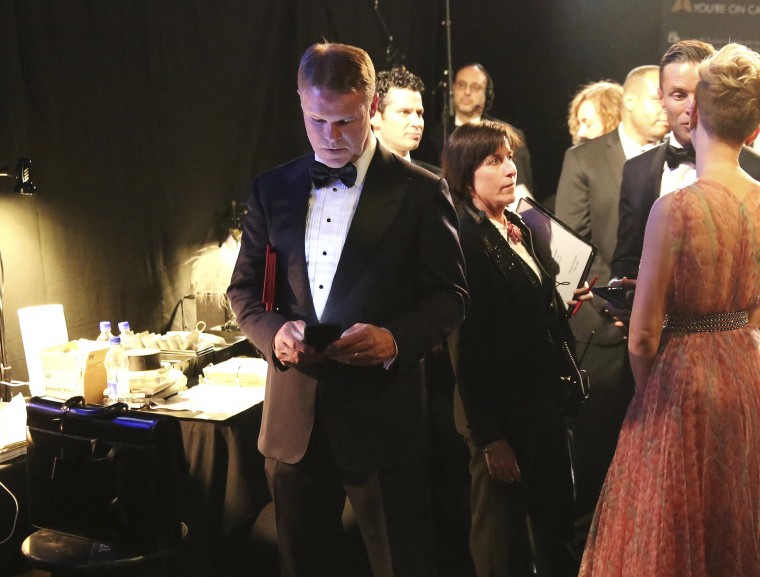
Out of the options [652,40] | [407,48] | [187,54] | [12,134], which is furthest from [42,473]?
[652,40]

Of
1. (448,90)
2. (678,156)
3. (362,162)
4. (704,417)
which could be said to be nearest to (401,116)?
(678,156)

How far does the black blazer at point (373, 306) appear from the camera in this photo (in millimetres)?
1834

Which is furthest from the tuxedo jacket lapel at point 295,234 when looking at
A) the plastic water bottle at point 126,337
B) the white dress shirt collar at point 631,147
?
the white dress shirt collar at point 631,147

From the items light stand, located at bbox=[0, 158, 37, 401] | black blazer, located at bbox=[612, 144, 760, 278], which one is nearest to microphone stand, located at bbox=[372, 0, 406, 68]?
black blazer, located at bbox=[612, 144, 760, 278]

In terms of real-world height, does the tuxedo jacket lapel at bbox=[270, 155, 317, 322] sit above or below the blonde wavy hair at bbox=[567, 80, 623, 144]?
below

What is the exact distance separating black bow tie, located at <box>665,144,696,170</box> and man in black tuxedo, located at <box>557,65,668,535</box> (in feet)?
2.44

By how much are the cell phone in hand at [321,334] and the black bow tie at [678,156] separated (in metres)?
2.06

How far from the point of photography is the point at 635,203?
3393 mm

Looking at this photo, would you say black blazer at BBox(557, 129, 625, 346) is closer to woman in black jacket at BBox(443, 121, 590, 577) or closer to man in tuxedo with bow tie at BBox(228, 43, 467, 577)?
woman in black jacket at BBox(443, 121, 590, 577)

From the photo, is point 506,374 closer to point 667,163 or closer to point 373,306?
point 373,306

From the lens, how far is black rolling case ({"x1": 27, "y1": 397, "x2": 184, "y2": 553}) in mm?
2250

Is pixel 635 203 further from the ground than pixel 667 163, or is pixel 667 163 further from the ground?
pixel 667 163

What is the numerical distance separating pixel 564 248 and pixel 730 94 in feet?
3.22

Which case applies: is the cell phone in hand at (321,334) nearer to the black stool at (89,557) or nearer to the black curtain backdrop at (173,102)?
the black stool at (89,557)
